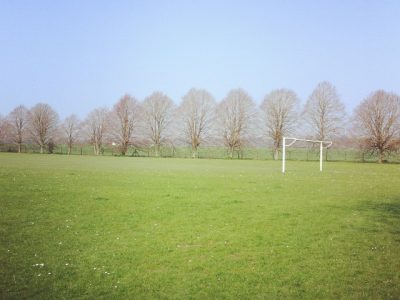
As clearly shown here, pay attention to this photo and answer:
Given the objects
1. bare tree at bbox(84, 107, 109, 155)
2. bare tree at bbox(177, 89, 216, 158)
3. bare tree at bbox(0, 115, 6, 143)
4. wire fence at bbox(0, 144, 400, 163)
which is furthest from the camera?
bare tree at bbox(0, 115, 6, 143)

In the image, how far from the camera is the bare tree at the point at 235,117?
289 ft

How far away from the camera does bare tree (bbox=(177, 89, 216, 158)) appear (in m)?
91.9

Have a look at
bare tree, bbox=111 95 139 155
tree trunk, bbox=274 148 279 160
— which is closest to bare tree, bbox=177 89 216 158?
A: bare tree, bbox=111 95 139 155

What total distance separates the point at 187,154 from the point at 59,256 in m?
85.7

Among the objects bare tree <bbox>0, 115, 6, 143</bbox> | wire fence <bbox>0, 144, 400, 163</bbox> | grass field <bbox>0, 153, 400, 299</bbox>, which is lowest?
grass field <bbox>0, 153, 400, 299</bbox>

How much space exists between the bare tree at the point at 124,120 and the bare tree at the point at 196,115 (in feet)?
44.6

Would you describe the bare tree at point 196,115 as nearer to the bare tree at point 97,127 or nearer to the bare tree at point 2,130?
the bare tree at point 97,127

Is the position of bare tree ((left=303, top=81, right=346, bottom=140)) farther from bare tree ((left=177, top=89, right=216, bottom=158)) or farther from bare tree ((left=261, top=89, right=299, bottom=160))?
bare tree ((left=177, top=89, right=216, bottom=158))

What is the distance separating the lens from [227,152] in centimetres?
9056

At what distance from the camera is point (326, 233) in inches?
467

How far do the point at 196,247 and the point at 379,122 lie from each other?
249 ft

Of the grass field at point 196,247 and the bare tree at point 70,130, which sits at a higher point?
the bare tree at point 70,130

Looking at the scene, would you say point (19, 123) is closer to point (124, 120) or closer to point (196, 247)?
point (124, 120)

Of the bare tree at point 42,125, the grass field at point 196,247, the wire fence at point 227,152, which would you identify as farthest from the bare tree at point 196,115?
the grass field at point 196,247
